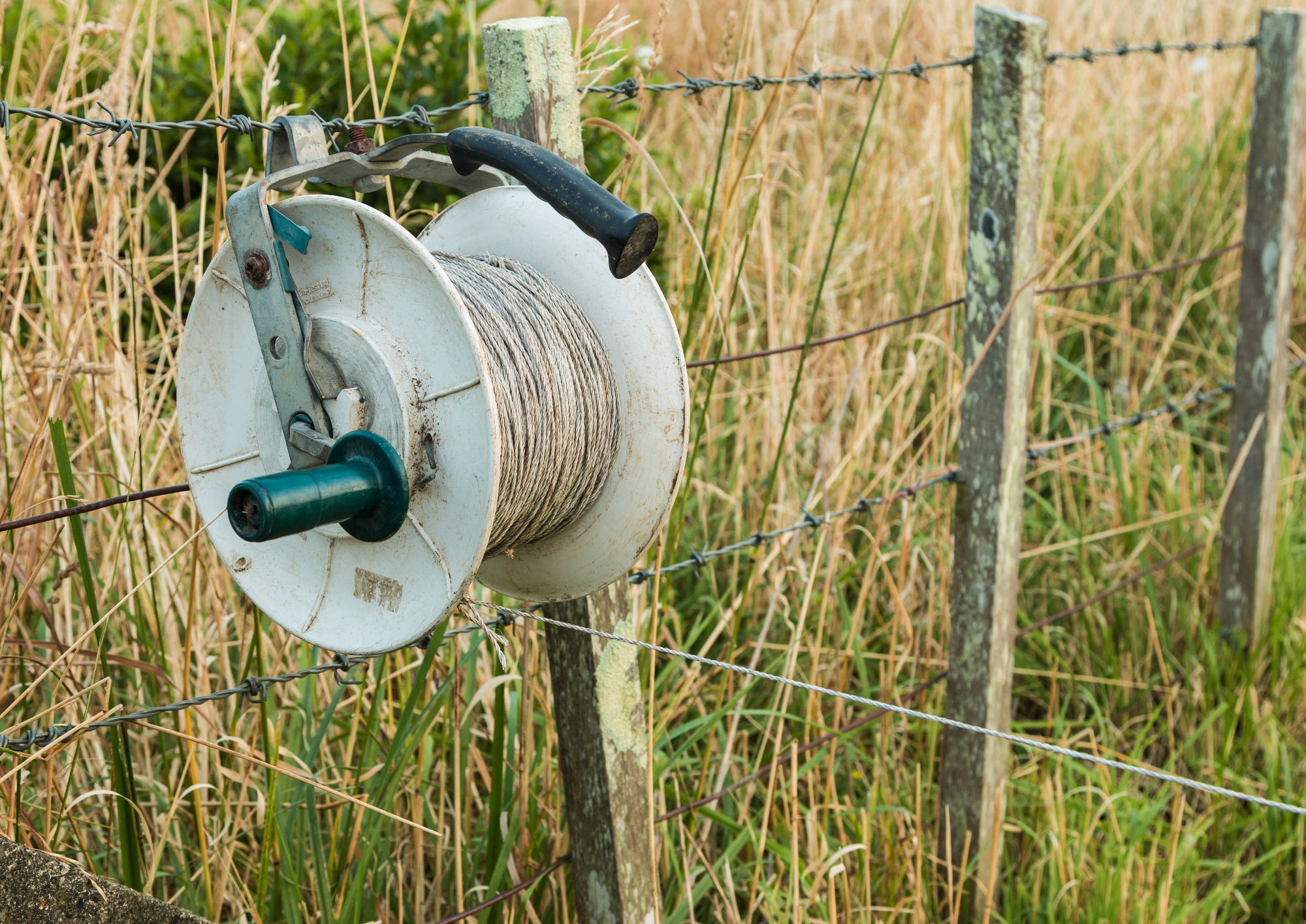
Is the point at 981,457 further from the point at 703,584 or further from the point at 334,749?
the point at 334,749

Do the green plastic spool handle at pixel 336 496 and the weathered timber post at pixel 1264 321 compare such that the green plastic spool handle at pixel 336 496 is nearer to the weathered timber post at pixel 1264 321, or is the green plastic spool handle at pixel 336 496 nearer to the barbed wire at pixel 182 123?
the barbed wire at pixel 182 123

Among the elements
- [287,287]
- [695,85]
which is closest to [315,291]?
[287,287]

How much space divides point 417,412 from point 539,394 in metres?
0.16

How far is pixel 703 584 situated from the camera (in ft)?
9.21

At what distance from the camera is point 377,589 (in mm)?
1088

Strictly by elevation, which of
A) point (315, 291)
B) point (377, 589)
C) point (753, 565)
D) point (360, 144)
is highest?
point (360, 144)

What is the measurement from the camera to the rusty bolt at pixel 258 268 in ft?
3.38

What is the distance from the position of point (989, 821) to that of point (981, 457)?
0.74 m

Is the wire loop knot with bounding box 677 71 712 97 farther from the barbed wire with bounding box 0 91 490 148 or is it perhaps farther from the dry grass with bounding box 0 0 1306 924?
the barbed wire with bounding box 0 91 490 148

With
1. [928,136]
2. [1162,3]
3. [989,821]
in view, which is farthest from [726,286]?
[1162,3]

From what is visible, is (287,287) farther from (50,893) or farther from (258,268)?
(50,893)

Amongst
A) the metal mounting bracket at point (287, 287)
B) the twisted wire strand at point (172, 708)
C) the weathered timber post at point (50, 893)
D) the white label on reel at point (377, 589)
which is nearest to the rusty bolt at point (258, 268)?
the metal mounting bracket at point (287, 287)

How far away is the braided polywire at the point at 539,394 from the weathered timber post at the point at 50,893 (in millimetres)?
470

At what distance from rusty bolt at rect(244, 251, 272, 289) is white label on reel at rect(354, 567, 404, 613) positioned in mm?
282
